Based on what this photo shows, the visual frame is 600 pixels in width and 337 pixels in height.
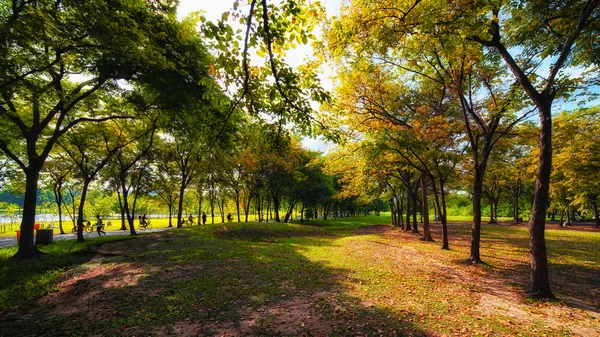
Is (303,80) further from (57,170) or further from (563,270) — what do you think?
(57,170)

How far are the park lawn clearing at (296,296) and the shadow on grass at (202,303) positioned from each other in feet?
0.10

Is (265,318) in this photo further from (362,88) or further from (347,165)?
(347,165)

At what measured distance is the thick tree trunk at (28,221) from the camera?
11398mm

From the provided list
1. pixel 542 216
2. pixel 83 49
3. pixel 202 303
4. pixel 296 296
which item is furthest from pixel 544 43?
pixel 83 49

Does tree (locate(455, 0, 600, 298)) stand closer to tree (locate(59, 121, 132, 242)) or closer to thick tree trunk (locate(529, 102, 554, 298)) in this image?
thick tree trunk (locate(529, 102, 554, 298))

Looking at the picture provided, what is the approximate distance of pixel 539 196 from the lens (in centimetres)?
698

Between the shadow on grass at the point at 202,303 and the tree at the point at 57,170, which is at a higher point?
the tree at the point at 57,170

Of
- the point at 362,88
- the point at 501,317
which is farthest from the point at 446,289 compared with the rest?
the point at 362,88

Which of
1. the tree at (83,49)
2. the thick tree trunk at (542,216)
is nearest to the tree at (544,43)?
the thick tree trunk at (542,216)

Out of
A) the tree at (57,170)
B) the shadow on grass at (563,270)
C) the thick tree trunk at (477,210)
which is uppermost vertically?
the tree at (57,170)

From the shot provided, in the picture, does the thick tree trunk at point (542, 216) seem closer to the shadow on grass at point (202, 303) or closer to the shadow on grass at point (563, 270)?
the shadow on grass at point (563, 270)

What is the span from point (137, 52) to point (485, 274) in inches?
580

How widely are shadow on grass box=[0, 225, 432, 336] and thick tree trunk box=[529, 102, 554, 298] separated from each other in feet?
14.6

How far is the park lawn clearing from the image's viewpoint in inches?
208
